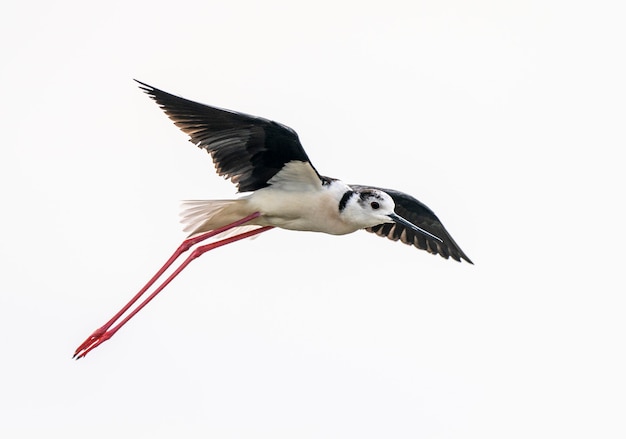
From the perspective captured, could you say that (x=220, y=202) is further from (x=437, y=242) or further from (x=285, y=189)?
(x=437, y=242)

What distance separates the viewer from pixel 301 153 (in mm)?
11172

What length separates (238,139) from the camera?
11.3 meters

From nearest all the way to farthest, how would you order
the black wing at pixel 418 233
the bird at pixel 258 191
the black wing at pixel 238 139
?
1. the black wing at pixel 238 139
2. the bird at pixel 258 191
3. the black wing at pixel 418 233

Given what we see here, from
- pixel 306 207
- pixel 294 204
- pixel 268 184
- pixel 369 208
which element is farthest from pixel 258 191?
pixel 369 208

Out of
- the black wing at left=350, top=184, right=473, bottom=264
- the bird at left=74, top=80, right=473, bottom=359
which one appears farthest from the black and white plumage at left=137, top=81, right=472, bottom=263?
the black wing at left=350, top=184, right=473, bottom=264

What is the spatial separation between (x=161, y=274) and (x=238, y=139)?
1.65 metres

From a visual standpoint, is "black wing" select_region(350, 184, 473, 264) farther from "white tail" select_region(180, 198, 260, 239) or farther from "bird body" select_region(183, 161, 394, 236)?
"white tail" select_region(180, 198, 260, 239)

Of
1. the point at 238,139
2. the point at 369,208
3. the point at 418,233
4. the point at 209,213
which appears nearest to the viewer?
the point at 238,139

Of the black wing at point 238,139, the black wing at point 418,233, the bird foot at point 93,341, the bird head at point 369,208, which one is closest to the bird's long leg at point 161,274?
the bird foot at point 93,341

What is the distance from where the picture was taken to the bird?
11109mm

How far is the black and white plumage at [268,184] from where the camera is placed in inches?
438

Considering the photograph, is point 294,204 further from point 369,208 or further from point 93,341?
point 93,341

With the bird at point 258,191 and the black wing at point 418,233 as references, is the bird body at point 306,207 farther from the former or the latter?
the black wing at point 418,233

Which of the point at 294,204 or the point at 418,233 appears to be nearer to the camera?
the point at 294,204
